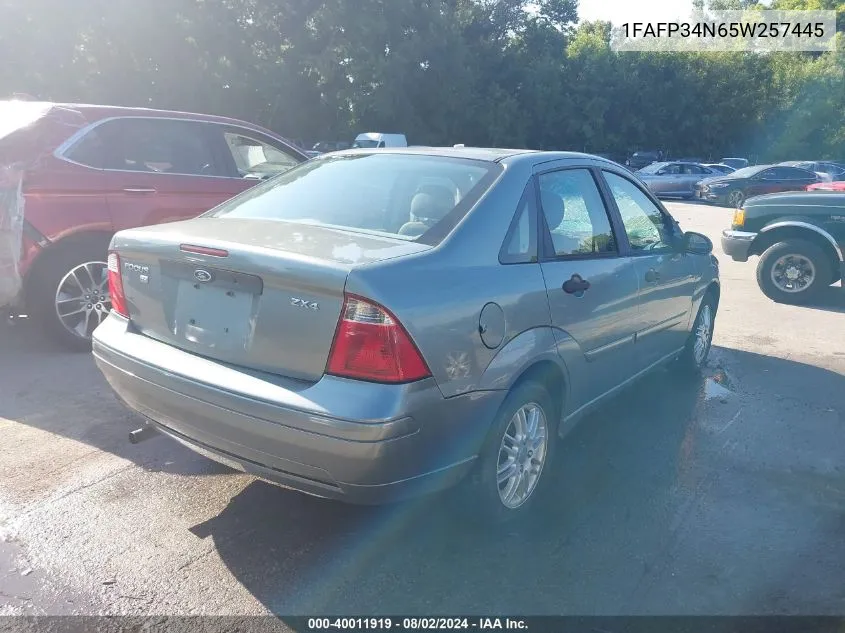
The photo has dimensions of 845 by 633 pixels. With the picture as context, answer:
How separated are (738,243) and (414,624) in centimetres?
827

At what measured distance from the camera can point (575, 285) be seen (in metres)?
3.73

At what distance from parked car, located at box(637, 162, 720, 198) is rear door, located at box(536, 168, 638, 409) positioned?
78.9 ft

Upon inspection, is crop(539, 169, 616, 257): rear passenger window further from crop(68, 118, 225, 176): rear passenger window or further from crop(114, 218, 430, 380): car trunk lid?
crop(68, 118, 225, 176): rear passenger window

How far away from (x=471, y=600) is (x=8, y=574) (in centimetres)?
185

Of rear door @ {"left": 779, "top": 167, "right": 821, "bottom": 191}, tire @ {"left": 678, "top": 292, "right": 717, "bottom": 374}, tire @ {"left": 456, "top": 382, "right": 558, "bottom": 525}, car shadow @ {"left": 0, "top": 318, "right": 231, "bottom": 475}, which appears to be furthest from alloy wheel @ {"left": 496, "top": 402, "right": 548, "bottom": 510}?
rear door @ {"left": 779, "top": 167, "right": 821, "bottom": 191}

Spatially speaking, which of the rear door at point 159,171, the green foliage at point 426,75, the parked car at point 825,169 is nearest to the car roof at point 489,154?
the rear door at point 159,171

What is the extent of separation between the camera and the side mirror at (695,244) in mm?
5102

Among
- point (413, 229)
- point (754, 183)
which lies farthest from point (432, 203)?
point (754, 183)

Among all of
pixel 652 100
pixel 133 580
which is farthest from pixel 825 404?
pixel 652 100

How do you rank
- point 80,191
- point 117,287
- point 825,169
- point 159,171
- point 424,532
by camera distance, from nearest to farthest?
point 424,532 < point 117,287 < point 80,191 < point 159,171 < point 825,169

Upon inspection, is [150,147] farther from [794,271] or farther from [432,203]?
[794,271]

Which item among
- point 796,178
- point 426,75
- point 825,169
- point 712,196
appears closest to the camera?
point 796,178

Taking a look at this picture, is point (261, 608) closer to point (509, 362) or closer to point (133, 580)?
point (133, 580)

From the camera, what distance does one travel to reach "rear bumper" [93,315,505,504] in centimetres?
275
